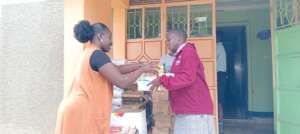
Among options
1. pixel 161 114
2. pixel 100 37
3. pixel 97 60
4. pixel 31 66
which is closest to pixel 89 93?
pixel 97 60

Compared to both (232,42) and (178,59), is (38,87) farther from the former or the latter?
(232,42)

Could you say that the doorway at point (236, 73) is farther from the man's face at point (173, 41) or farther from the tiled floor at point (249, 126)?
the man's face at point (173, 41)

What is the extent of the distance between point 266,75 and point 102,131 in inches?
194

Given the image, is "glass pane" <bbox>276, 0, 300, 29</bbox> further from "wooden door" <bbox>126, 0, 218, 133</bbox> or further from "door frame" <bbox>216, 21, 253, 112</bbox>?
"door frame" <bbox>216, 21, 253, 112</bbox>

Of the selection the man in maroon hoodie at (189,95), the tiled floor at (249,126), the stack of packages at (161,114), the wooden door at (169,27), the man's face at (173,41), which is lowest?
the tiled floor at (249,126)

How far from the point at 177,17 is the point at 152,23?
40 cm

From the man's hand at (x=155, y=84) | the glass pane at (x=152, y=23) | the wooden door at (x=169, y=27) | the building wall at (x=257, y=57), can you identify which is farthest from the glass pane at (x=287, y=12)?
the man's hand at (x=155, y=84)

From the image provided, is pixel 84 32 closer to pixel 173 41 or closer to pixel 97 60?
pixel 97 60

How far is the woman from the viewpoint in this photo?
1.62 metres

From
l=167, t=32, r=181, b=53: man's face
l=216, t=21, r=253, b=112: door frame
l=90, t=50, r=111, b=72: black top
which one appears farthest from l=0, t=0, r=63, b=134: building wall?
l=216, t=21, r=253, b=112: door frame

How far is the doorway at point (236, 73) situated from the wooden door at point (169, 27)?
2.23 m

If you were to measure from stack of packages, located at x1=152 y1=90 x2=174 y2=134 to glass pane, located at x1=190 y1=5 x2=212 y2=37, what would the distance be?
1227mm

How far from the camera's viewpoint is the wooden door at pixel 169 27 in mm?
3869

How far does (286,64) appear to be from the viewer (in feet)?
11.2
